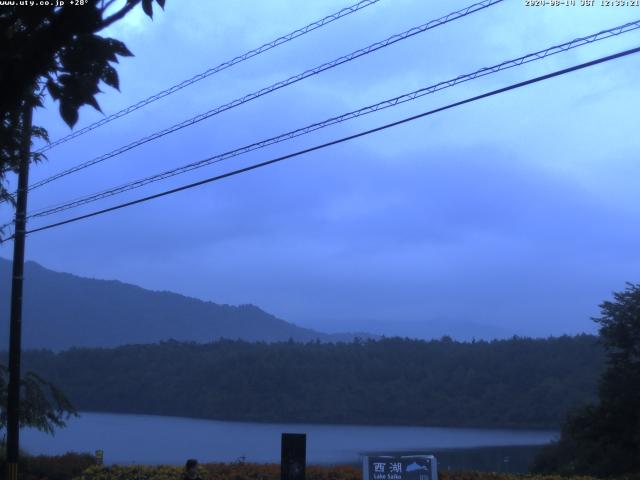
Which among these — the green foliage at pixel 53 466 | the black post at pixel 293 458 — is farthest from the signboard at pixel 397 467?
the green foliage at pixel 53 466

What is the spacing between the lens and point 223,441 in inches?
1460

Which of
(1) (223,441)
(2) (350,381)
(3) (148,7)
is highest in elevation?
(3) (148,7)

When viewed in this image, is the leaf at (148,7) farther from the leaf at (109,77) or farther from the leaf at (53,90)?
the leaf at (53,90)

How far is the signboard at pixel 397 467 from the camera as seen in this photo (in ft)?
39.9

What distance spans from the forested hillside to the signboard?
37.5m

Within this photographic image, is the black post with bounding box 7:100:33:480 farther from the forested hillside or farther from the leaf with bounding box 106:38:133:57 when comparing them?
the forested hillside

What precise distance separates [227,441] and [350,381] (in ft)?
79.4

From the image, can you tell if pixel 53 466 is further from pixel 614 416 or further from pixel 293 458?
pixel 614 416

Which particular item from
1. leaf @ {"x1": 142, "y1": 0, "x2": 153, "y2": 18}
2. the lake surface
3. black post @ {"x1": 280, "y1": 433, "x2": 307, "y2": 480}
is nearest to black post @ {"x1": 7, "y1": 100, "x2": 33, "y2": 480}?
black post @ {"x1": 280, "y1": 433, "x2": 307, "y2": 480}

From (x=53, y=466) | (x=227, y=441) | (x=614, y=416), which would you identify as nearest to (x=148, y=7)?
(x=53, y=466)

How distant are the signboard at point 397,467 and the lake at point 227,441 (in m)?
13.1

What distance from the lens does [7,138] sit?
22.5ft

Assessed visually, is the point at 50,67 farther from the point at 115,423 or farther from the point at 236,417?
the point at 236,417

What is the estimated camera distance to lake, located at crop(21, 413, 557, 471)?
97.5ft
